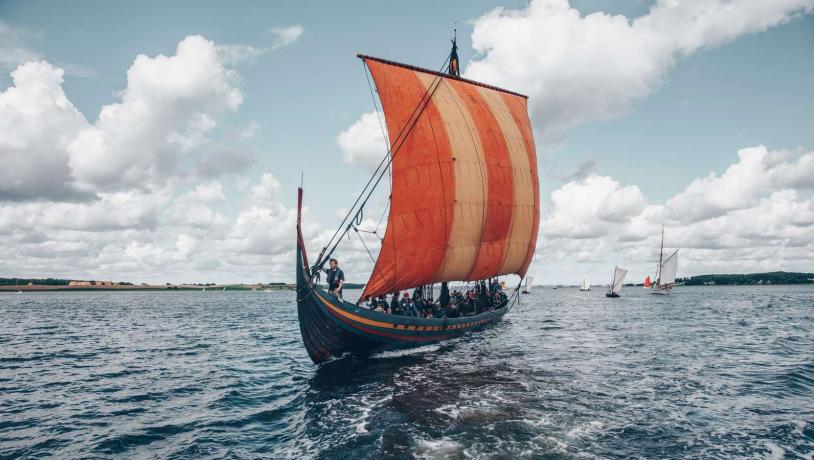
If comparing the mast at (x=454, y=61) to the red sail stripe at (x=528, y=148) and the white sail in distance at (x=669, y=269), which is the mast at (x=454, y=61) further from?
the white sail in distance at (x=669, y=269)

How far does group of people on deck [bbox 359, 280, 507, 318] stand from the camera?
22875mm

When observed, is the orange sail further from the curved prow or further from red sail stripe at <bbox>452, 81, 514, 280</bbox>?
the curved prow

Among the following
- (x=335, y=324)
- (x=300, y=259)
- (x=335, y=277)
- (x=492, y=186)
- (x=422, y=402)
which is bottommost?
(x=422, y=402)

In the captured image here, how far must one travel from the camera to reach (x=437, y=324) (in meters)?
23.6

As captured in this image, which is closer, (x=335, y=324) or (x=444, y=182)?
(x=335, y=324)

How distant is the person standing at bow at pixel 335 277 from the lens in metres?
19.2

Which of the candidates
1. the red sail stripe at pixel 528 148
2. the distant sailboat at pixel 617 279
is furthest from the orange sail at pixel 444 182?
the distant sailboat at pixel 617 279

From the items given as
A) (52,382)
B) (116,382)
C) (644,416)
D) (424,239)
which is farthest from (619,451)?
(52,382)

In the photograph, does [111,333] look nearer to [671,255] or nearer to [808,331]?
[808,331]

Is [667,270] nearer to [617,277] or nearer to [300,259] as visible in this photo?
[617,277]

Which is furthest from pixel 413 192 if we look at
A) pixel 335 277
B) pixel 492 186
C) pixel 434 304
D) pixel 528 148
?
pixel 528 148

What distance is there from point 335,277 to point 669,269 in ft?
352

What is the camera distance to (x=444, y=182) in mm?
24625

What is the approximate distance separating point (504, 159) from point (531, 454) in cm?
2292
